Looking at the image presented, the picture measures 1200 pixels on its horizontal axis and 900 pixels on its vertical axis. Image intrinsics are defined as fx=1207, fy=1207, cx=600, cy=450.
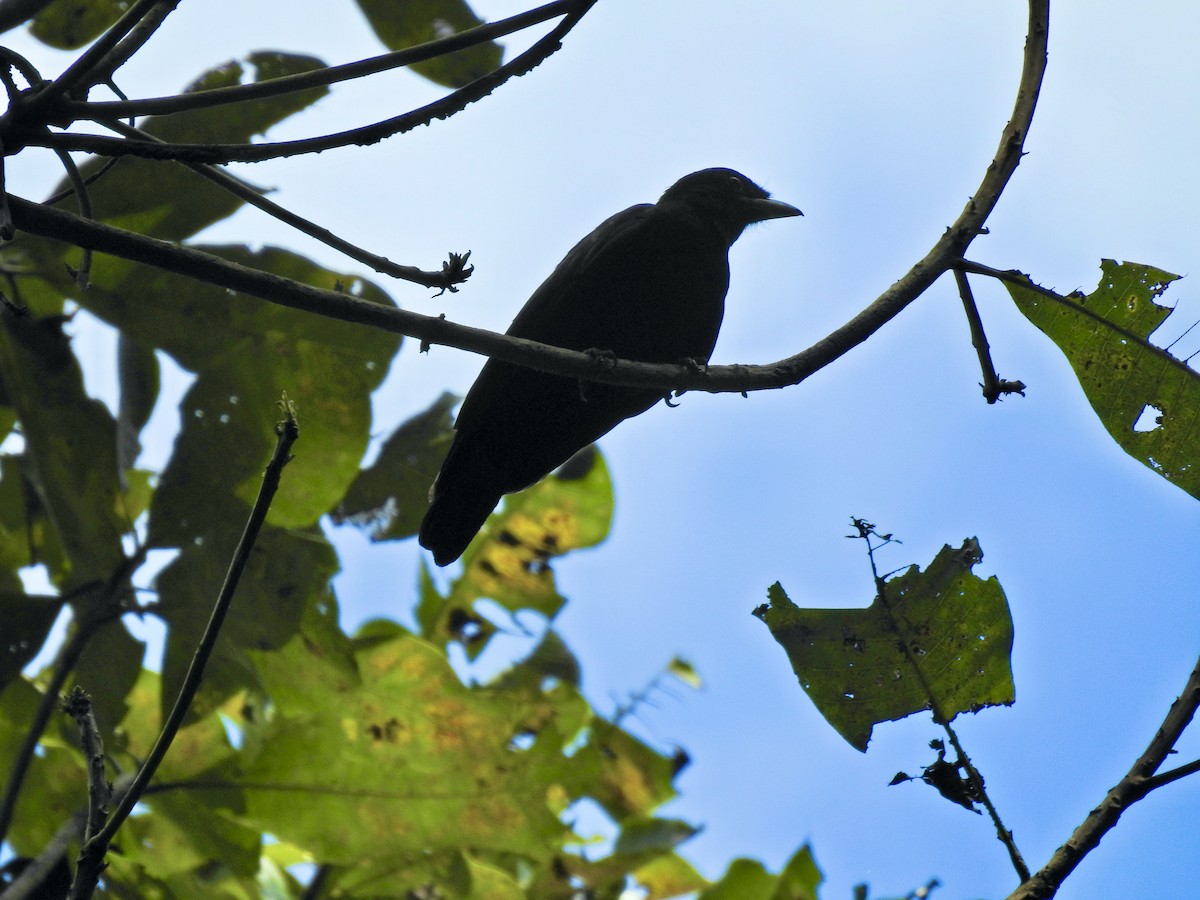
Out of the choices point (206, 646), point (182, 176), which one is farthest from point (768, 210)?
point (206, 646)

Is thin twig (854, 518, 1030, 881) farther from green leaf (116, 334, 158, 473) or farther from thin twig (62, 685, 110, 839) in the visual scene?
green leaf (116, 334, 158, 473)

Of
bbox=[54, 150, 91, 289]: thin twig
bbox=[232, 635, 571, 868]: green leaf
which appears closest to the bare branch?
bbox=[54, 150, 91, 289]: thin twig

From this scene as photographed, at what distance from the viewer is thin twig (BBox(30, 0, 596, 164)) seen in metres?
1.83

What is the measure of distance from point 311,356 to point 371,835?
1.41 meters

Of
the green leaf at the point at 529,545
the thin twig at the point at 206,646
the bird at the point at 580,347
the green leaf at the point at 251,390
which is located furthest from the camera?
the green leaf at the point at 529,545

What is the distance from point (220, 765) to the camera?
348cm

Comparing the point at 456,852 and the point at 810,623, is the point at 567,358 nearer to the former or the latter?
the point at 810,623

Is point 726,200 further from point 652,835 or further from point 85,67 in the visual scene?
point 85,67

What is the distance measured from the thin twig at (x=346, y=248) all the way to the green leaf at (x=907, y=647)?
884mm

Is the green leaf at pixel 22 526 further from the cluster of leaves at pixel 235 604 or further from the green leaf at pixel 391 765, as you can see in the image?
the green leaf at pixel 391 765

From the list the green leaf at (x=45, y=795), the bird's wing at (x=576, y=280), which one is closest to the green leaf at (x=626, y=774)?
the bird's wing at (x=576, y=280)

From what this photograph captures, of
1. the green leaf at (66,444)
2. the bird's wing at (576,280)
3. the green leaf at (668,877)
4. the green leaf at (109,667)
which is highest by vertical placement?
the bird's wing at (576,280)

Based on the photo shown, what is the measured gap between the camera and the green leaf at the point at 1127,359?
2.67 metres

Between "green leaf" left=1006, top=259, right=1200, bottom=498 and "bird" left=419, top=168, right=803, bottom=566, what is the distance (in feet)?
5.44
